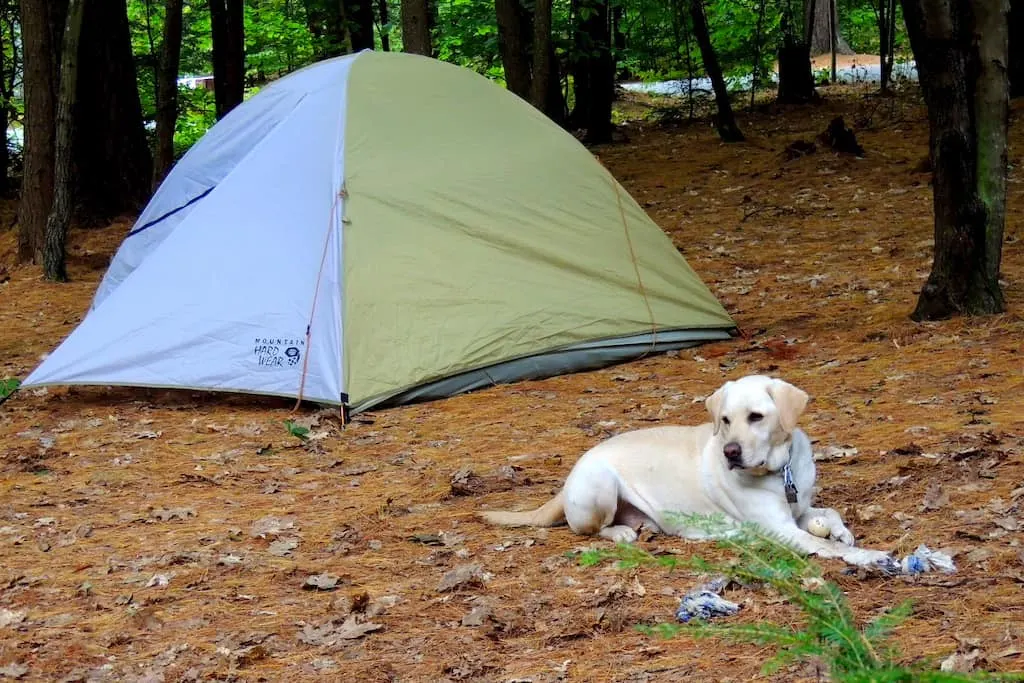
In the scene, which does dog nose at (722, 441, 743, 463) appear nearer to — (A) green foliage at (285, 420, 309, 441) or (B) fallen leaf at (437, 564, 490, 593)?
(B) fallen leaf at (437, 564, 490, 593)

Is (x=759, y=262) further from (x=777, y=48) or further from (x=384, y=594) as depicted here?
(x=777, y=48)

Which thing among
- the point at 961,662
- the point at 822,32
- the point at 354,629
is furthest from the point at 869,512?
the point at 822,32

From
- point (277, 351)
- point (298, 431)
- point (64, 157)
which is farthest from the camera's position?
point (64, 157)

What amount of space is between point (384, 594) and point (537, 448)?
6.19 feet

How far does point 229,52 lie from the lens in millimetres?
15453

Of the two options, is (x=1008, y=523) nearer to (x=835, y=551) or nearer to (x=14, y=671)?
(x=835, y=551)

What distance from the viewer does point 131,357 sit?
688 cm

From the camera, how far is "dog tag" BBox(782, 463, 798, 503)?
12.9 ft

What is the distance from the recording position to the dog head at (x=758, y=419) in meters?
3.83

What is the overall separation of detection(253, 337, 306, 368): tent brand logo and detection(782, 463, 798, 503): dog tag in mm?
3494

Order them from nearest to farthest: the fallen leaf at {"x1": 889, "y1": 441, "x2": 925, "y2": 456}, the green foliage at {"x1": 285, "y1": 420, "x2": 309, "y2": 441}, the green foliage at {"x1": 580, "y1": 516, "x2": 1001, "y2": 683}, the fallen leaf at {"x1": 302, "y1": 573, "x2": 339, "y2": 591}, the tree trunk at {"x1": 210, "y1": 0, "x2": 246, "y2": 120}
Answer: the green foliage at {"x1": 580, "y1": 516, "x2": 1001, "y2": 683}
the fallen leaf at {"x1": 302, "y1": 573, "x2": 339, "y2": 591}
the fallen leaf at {"x1": 889, "y1": 441, "x2": 925, "y2": 456}
the green foliage at {"x1": 285, "y1": 420, "x2": 309, "y2": 441}
the tree trunk at {"x1": 210, "y1": 0, "x2": 246, "y2": 120}

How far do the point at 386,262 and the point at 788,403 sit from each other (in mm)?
3619

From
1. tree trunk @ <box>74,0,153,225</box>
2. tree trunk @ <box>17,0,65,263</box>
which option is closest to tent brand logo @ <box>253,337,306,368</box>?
tree trunk @ <box>17,0,65,263</box>

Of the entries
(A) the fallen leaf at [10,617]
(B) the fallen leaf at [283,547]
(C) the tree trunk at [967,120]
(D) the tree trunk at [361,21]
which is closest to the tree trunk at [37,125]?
(D) the tree trunk at [361,21]
